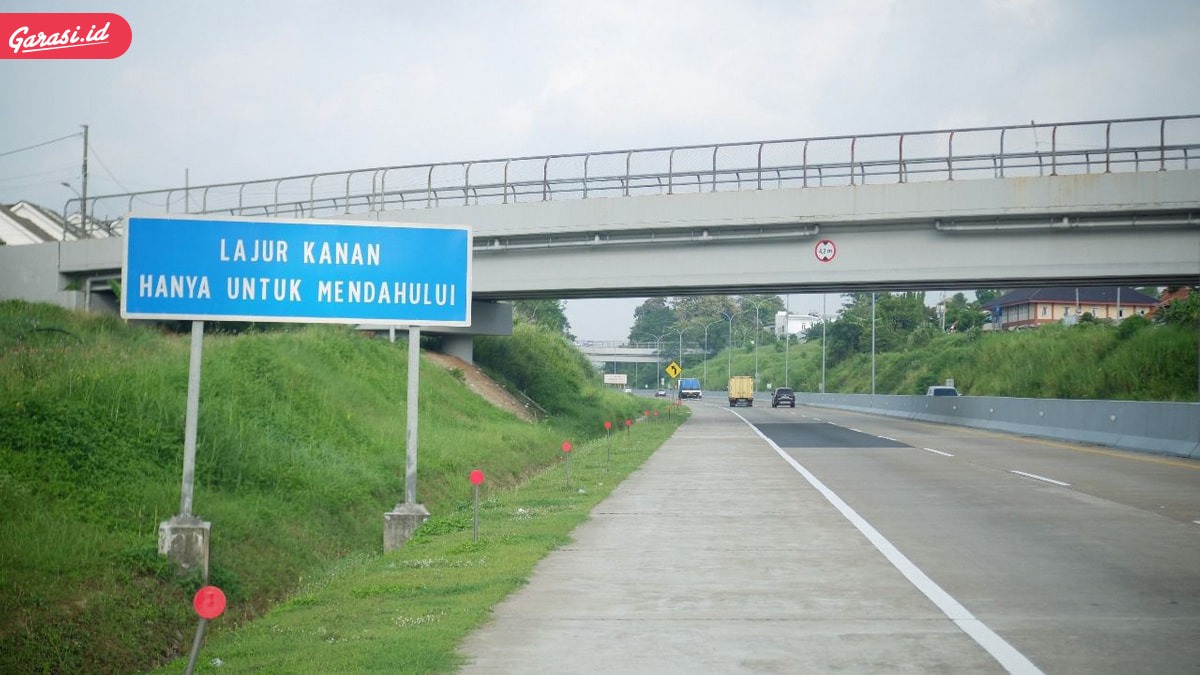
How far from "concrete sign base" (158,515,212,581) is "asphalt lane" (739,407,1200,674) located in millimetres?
7492

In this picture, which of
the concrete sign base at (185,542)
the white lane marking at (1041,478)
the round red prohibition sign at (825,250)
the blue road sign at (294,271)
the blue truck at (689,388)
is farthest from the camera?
the blue truck at (689,388)

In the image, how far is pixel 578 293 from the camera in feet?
126

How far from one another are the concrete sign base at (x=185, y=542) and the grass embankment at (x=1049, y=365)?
3996 centimetres

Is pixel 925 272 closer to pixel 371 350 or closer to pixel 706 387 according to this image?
pixel 371 350

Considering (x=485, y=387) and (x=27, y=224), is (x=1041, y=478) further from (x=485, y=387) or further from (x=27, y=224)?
(x=27, y=224)

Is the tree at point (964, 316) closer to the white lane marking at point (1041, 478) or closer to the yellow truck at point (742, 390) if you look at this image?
the yellow truck at point (742, 390)

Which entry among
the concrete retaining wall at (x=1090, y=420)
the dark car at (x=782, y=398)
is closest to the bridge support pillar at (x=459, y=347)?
the concrete retaining wall at (x=1090, y=420)

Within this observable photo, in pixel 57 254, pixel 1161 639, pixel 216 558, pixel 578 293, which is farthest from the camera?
pixel 57 254

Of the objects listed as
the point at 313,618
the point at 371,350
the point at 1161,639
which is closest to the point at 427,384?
the point at 371,350

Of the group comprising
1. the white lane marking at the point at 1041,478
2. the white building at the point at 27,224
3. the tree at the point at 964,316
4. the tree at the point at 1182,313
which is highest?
the white building at the point at 27,224

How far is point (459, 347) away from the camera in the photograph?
145ft

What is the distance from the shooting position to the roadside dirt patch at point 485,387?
131ft

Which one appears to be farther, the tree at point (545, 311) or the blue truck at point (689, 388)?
the blue truck at point (689, 388)

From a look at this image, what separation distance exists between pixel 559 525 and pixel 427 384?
20675 millimetres
